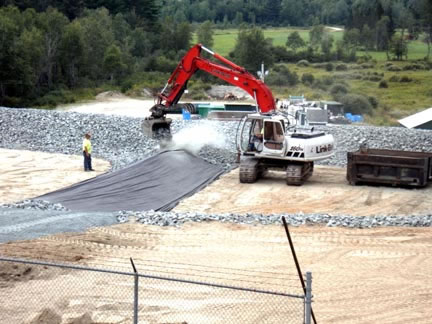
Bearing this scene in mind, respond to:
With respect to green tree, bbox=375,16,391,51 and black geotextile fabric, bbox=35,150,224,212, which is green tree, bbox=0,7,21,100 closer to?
black geotextile fabric, bbox=35,150,224,212

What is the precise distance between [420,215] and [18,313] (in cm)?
1143

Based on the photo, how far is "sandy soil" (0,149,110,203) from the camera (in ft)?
68.2

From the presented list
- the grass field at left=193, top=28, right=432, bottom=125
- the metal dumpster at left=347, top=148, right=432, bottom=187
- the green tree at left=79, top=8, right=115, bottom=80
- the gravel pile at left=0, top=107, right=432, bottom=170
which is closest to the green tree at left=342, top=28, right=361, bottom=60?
the grass field at left=193, top=28, right=432, bottom=125

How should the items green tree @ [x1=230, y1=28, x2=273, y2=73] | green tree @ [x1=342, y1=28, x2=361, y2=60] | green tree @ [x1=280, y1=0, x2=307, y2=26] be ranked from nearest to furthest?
green tree @ [x1=230, y1=28, x2=273, y2=73], green tree @ [x1=342, y1=28, x2=361, y2=60], green tree @ [x1=280, y1=0, x2=307, y2=26]

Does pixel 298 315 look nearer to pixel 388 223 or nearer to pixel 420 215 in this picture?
pixel 388 223

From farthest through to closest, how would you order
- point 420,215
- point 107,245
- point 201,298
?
point 420,215, point 107,245, point 201,298

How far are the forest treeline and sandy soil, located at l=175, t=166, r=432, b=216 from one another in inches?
1261

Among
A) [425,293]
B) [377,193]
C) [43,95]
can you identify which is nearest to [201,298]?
[425,293]

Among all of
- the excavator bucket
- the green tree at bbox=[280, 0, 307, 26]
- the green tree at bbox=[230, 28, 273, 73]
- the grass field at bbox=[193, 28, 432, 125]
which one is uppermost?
the green tree at bbox=[280, 0, 307, 26]

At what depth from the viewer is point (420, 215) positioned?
18.5 metres

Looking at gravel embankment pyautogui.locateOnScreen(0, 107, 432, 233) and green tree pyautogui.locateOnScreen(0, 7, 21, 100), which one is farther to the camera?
green tree pyautogui.locateOnScreen(0, 7, 21, 100)

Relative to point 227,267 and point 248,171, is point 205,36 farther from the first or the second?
point 227,267

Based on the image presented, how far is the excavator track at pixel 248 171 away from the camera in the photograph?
73.9 ft

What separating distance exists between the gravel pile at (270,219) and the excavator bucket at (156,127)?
8.97 m
